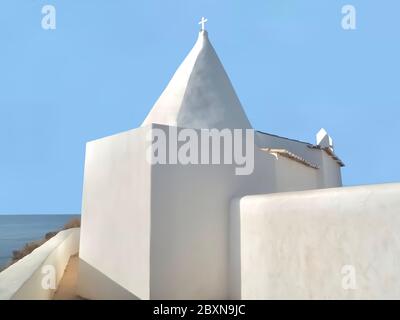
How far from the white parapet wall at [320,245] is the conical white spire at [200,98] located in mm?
3906

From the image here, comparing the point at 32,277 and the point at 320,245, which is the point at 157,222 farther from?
the point at 320,245

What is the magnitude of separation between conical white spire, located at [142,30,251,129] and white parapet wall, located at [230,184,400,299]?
3.91 meters

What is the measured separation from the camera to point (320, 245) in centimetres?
442

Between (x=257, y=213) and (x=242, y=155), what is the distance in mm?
1561

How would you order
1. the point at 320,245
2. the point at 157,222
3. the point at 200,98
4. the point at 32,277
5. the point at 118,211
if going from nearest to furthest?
the point at 320,245, the point at 32,277, the point at 157,222, the point at 118,211, the point at 200,98

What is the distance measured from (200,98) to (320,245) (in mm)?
6331

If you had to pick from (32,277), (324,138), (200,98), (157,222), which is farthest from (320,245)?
(324,138)

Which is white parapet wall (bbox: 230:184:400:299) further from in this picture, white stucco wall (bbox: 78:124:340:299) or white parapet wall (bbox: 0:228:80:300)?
white parapet wall (bbox: 0:228:80:300)

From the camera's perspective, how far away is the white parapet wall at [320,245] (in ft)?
12.2

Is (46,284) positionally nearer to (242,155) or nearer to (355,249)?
(242,155)

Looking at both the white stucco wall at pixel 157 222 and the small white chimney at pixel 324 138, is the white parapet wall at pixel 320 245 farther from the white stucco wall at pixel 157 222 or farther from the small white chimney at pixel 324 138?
the small white chimney at pixel 324 138

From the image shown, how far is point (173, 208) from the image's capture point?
5691 mm

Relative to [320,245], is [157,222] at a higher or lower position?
higher

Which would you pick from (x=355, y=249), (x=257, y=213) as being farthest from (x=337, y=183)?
(x=355, y=249)
